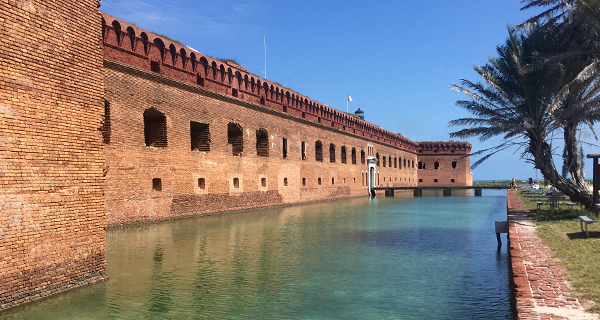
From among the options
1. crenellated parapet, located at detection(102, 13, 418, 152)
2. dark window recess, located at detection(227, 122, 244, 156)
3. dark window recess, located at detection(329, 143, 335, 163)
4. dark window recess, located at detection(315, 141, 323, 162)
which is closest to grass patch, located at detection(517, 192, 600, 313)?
dark window recess, located at detection(227, 122, 244, 156)

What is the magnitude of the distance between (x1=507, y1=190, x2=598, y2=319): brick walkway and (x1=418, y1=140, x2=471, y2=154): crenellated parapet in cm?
4508

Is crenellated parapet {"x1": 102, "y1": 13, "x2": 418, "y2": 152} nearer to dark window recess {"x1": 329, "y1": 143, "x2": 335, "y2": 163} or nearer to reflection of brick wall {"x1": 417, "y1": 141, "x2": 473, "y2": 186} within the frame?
dark window recess {"x1": 329, "y1": 143, "x2": 335, "y2": 163}

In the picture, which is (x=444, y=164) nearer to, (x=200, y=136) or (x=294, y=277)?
(x=200, y=136)

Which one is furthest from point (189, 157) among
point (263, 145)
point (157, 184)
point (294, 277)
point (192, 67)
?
point (294, 277)

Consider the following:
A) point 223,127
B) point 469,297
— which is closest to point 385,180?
point 223,127

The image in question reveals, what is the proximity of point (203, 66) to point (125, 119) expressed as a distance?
456cm

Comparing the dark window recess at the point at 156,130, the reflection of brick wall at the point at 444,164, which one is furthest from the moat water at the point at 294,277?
the reflection of brick wall at the point at 444,164

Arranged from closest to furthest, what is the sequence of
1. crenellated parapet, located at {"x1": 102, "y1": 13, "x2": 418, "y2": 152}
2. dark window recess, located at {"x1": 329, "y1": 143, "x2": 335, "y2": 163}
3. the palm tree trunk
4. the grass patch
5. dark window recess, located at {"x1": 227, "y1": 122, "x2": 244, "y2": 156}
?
the grass patch → crenellated parapet, located at {"x1": 102, "y1": 13, "x2": 418, "y2": 152} → the palm tree trunk → dark window recess, located at {"x1": 227, "y1": 122, "x2": 244, "y2": 156} → dark window recess, located at {"x1": 329, "y1": 143, "x2": 335, "y2": 163}

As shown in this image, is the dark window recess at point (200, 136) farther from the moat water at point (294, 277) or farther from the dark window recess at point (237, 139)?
the moat water at point (294, 277)

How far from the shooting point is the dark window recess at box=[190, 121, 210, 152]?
1596 centimetres

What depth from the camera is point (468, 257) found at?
7.93 meters

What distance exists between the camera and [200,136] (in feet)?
52.7

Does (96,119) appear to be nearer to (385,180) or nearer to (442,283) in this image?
(442,283)

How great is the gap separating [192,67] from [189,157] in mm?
3172
